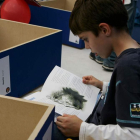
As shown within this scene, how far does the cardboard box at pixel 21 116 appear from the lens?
1.71ft

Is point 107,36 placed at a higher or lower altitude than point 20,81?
higher

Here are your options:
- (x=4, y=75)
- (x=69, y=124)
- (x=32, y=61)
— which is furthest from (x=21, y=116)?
(x=32, y=61)

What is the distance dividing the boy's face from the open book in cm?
20

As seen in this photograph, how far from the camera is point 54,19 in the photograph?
146cm

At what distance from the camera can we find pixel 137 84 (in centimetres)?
54

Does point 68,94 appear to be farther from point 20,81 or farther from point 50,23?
point 50,23

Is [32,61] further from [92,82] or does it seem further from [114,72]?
[114,72]

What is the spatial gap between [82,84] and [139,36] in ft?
7.28

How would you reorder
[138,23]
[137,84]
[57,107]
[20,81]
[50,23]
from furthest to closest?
1. [138,23]
2. [50,23]
3. [20,81]
4. [57,107]
5. [137,84]

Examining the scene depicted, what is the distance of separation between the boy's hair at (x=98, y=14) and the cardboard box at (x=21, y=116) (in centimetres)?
28

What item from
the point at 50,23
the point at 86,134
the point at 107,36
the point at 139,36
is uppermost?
the point at 107,36

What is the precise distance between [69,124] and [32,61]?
0.34 m

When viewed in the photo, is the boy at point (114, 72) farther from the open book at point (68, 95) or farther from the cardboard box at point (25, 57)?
the cardboard box at point (25, 57)

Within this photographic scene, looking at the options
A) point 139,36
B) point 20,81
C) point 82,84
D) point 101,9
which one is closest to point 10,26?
point 20,81
